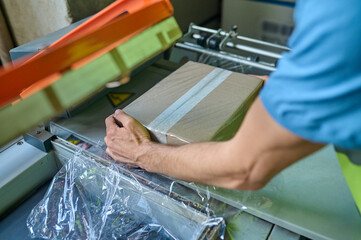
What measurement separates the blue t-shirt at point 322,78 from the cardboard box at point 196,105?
39cm

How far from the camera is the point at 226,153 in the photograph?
62cm

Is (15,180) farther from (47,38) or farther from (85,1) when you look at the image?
(85,1)

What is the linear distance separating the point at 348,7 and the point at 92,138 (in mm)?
859

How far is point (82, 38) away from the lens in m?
A: 0.55

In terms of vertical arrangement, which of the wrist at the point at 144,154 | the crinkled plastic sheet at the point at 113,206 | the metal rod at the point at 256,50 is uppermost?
the metal rod at the point at 256,50

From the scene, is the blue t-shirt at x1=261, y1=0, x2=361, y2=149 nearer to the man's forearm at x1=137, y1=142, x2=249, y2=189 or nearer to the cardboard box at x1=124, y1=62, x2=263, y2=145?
the man's forearm at x1=137, y1=142, x2=249, y2=189

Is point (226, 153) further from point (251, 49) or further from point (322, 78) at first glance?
point (251, 49)

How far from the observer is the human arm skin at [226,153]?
513mm

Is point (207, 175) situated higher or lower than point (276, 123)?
lower

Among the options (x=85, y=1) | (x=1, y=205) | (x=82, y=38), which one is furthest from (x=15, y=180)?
(x=85, y=1)

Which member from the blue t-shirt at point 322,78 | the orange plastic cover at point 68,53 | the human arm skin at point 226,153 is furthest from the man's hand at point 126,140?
the blue t-shirt at point 322,78

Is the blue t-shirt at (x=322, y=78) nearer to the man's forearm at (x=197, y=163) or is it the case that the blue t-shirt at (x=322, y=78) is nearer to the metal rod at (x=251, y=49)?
the man's forearm at (x=197, y=163)

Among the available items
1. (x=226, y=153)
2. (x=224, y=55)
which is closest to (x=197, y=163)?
(x=226, y=153)

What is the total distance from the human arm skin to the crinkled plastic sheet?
60 mm
